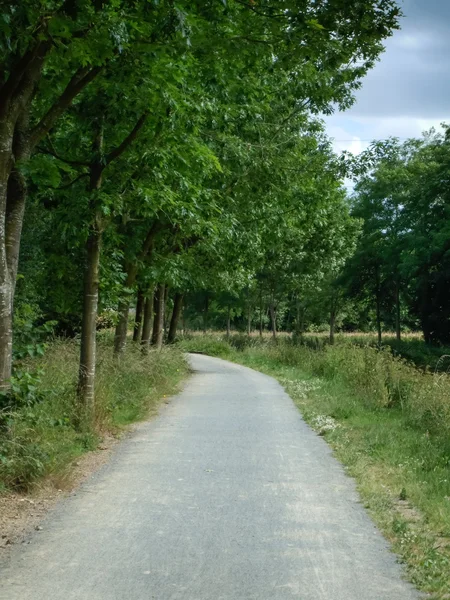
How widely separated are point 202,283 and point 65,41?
61.2ft

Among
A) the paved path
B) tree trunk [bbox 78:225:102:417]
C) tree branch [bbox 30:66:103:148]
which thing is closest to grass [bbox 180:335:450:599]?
the paved path

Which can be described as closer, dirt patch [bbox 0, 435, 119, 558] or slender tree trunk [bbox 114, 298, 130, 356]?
dirt patch [bbox 0, 435, 119, 558]

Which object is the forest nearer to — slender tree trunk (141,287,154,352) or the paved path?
slender tree trunk (141,287,154,352)

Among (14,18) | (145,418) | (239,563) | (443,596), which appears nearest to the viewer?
(443,596)

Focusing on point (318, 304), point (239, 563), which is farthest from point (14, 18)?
point (318, 304)

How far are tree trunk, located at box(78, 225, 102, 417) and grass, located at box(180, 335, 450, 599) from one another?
3894mm

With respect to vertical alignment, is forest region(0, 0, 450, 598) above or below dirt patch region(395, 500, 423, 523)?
above

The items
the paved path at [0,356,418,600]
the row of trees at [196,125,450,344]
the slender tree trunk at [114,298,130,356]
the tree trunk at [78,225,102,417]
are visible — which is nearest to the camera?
the paved path at [0,356,418,600]

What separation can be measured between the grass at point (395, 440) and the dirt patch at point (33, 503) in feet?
10.2

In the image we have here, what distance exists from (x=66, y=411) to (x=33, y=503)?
3842 mm

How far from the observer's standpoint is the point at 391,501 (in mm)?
7723

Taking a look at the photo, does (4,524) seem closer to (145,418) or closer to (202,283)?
(145,418)

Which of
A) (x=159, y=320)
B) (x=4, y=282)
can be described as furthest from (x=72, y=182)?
(x=159, y=320)

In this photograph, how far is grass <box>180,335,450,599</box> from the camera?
20.3 feet
